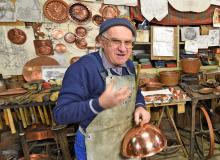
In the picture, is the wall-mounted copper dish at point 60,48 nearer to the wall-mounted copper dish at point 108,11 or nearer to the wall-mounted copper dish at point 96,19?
the wall-mounted copper dish at point 96,19

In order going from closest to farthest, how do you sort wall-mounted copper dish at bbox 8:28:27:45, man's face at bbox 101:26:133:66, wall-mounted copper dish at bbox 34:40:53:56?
man's face at bbox 101:26:133:66 → wall-mounted copper dish at bbox 8:28:27:45 → wall-mounted copper dish at bbox 34:40:53:56

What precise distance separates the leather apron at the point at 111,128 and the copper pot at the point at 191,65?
2012 millimetres

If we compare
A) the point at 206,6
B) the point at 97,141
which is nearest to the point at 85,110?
the point at 97,141

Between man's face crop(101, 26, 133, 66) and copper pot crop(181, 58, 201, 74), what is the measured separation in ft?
7.41

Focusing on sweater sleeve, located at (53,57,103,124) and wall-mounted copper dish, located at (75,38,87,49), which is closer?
sweater sleeve, located at (53,57,103,124)

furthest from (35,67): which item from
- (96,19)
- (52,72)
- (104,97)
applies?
(104,97)

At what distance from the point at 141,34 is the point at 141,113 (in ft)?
7.24

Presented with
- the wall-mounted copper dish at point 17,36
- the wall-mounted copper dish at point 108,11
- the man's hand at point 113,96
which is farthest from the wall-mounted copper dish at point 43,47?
the man's hand at point 113,96

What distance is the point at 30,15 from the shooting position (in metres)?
3.23

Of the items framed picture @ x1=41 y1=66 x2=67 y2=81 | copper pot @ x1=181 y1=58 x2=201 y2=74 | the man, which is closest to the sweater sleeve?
the man

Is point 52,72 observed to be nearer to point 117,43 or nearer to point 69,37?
point 69,37

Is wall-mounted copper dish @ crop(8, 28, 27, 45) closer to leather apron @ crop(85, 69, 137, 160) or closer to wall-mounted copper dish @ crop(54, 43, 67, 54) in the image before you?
wall-mounted copper dish @ crop(54, 43, 67, 54)

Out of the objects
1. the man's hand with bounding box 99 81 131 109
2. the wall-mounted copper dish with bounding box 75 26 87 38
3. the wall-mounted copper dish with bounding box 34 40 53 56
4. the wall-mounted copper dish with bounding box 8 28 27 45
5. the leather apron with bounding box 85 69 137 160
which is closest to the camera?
the man's hand with bounding box 99 81 131 109

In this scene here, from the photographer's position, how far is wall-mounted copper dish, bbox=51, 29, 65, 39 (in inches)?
133
